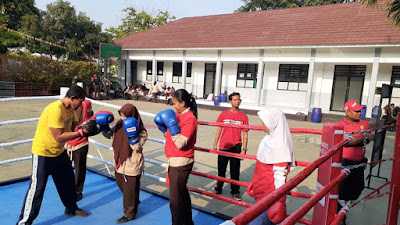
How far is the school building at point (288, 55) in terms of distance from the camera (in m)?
12.2

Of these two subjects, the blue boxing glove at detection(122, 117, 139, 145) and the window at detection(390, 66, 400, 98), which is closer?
the blue boxing glove at detection(122, 117, 139, 145)

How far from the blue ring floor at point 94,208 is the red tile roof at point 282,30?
33.0ft

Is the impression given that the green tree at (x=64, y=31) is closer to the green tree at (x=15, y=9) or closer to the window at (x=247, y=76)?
the green tree at (x=15, y=9)

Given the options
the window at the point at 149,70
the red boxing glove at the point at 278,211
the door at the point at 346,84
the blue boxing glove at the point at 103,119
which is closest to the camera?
the red boxing glove at the point at 278,211

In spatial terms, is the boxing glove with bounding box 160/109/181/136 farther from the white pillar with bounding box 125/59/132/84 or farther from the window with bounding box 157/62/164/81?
the white pillar with bounding box 125/59/132/84

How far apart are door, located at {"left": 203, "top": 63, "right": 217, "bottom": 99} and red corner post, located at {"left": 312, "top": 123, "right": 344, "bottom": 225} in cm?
1618

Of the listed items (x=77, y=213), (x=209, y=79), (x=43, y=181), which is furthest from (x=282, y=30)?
(x=43, y=181)

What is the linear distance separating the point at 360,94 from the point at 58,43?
71.9 feet

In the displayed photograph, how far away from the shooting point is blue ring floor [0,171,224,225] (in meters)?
2.99

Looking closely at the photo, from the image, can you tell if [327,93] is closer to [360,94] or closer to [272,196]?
[360,94]

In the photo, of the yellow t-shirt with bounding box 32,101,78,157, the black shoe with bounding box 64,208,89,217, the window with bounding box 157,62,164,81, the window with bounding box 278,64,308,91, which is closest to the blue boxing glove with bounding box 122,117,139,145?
the yellow t-shirt with bounding box 32,101,78,157

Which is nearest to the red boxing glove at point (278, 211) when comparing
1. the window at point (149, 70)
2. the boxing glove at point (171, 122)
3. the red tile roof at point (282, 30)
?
the boxing glove at point (171, 122)

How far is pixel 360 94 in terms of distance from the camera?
13180 millimetres

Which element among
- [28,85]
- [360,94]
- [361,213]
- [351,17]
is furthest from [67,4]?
[361,213]
